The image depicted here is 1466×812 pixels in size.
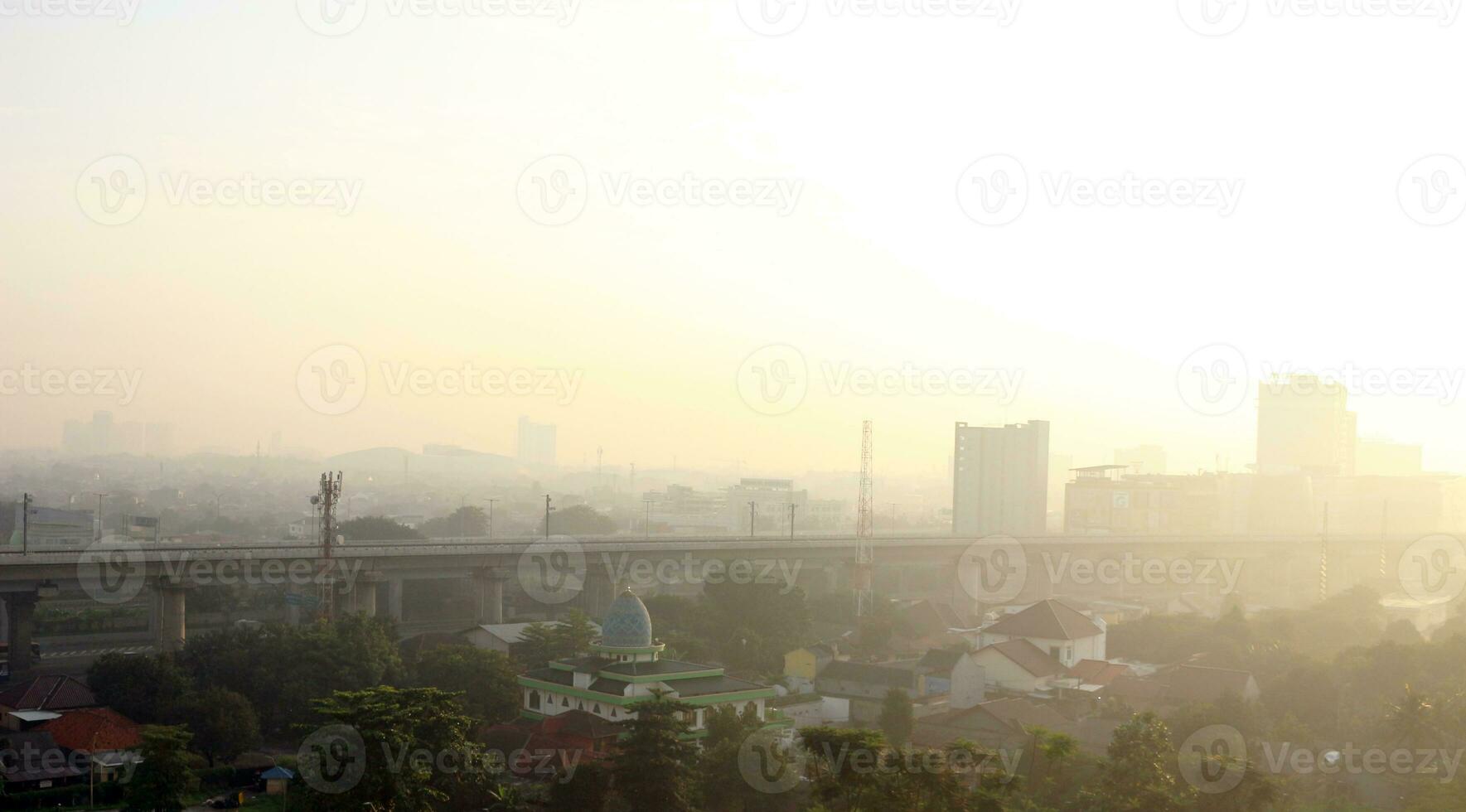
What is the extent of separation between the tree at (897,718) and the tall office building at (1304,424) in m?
84.1

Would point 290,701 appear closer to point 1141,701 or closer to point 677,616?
point 677,616

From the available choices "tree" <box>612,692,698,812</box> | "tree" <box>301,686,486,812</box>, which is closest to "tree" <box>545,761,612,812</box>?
"tree" <box>612,692,698,812</box>

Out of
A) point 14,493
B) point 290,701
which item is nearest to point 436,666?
point 290,701

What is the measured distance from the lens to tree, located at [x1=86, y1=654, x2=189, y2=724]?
2442 centimetres

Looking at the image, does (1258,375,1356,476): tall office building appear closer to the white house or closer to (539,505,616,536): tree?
(539,505,616,536): tree

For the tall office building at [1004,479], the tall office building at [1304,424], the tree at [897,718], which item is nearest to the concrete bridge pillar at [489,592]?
the tree at [897,718]

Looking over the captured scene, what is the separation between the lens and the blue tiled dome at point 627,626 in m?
24.7

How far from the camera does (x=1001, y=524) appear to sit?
87.3 meters

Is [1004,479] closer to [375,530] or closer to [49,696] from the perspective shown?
[375,530]

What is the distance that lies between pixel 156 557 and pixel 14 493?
256 feet

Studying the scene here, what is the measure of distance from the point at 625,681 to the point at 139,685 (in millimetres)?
9564

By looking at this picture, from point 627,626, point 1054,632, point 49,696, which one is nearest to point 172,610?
point 49,696

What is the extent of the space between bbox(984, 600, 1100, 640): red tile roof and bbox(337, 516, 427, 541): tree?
3378 cm

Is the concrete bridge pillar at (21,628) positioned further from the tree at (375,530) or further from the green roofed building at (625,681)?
the tree at (375,530)
